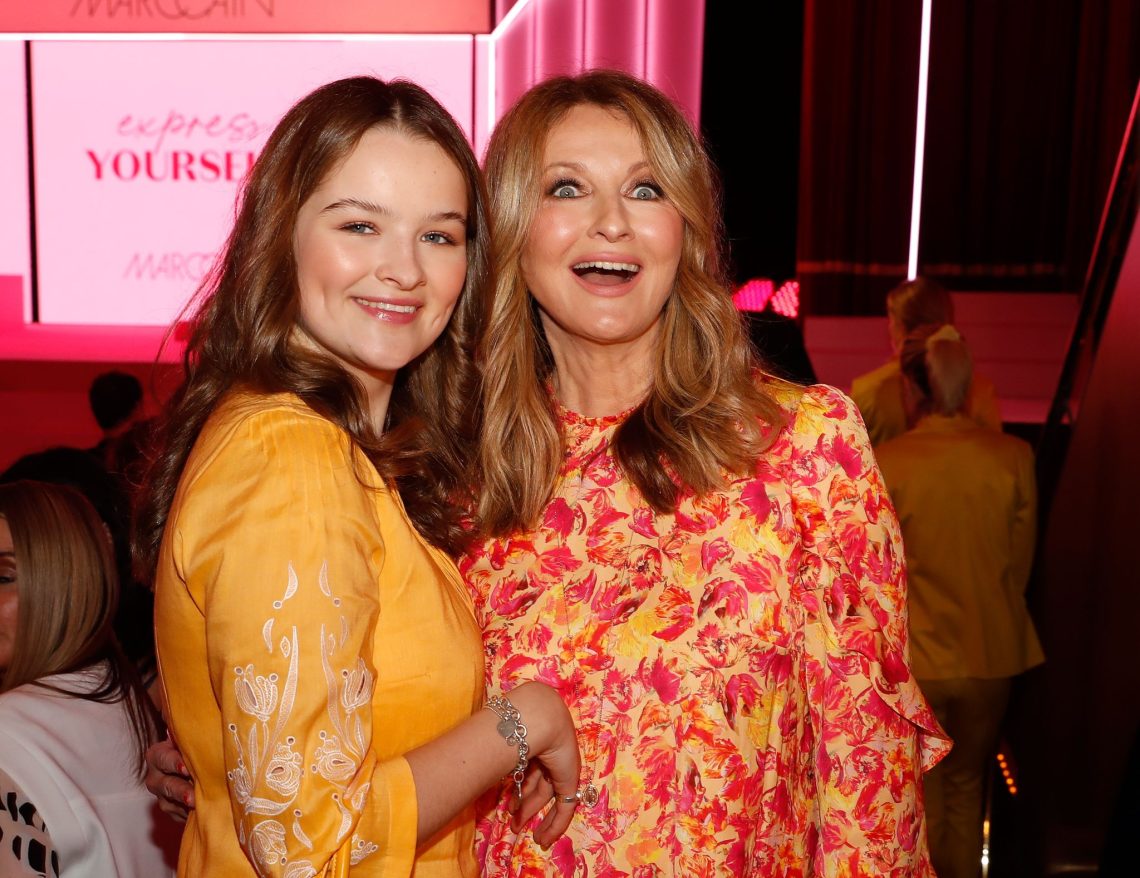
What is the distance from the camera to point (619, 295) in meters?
1.99

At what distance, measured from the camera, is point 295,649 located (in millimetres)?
1270

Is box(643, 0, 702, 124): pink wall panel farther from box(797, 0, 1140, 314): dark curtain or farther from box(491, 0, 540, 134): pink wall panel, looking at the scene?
box(797, 0, 1140, 314): dark curtain

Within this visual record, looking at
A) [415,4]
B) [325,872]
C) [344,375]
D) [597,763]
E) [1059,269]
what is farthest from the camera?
[1059,269]

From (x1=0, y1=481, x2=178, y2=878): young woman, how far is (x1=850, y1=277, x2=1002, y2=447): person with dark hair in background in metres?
3.23

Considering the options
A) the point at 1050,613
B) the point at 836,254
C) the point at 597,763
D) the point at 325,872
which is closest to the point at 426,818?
the point at 325,872

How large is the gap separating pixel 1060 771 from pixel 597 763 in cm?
267

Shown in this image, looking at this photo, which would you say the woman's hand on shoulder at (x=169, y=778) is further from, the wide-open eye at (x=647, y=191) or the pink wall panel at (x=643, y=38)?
the pink wall panel at (x=643, y=38)

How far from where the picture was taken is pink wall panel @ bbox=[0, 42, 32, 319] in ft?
20.0

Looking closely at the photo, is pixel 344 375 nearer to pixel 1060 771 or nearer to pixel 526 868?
pixel 526 868

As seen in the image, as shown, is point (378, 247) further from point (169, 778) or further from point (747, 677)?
point (169, 778)

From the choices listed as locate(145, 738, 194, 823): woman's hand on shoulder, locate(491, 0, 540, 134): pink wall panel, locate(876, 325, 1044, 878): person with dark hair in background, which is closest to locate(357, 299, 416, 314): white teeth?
locate(145, 738, 194, 823): woman's hand on shoulder

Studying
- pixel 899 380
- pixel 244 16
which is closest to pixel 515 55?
pixel 244 16

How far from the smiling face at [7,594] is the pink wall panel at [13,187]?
424 cm

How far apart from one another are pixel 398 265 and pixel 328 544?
0.43 metres
